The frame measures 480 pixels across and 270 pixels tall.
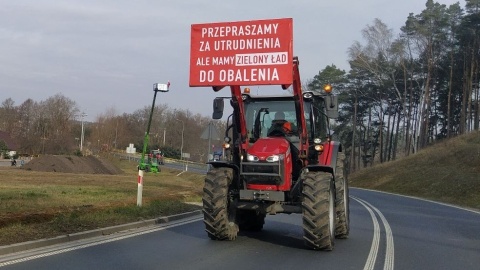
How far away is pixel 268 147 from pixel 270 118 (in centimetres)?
141

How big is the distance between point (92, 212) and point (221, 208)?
515 cm

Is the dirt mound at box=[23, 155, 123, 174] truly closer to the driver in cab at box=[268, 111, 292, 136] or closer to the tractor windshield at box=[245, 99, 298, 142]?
the tractor windshield at box=[245, 99, 298, 142]

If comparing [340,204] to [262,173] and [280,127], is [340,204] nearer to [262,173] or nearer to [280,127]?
[280,127]

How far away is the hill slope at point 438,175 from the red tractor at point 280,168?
76.3ft

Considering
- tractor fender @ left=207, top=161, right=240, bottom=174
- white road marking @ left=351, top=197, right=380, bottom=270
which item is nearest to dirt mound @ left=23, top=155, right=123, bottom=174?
white road marking @ left=351, top=197, right=380, bottom=270

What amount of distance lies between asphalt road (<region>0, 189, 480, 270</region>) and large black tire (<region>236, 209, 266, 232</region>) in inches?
9.9

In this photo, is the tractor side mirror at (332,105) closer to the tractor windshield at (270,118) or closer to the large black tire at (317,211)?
the tractor windshield at (270,118)

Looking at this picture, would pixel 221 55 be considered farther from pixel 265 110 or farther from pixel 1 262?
pixel 1 262

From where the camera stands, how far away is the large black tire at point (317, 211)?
1070 centimetres

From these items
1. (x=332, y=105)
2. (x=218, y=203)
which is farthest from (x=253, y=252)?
(x=332, y=105)

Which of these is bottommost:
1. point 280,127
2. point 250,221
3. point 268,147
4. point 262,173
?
point 250,221

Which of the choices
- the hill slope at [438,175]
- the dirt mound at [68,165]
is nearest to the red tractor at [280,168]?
the hill slope at [438,175]

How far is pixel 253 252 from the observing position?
35.1 ft

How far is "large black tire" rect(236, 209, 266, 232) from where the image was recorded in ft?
42.9
